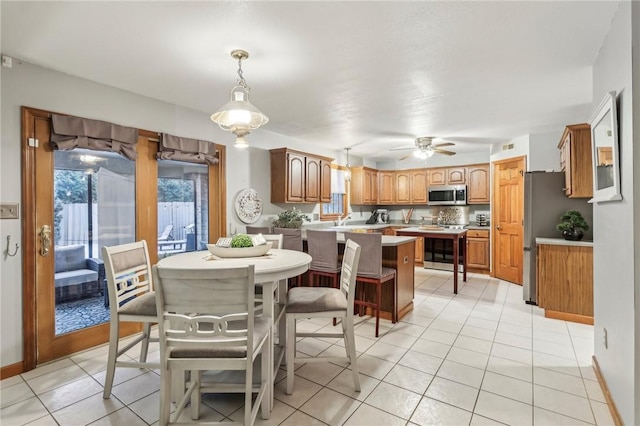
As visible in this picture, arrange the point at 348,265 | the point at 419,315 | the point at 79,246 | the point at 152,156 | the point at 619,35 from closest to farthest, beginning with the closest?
the point at 619,35
the point at 348,265
the point at 79,246
the point at 152,156
the point at 419,315

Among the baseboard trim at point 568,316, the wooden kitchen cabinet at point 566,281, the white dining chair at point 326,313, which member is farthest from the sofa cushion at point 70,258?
the baseboard trim at point 568,316

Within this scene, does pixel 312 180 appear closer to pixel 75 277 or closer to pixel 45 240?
pixel 75 277

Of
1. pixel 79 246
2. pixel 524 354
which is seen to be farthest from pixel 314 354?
pixel 79 246

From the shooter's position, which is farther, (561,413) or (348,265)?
(348,265)

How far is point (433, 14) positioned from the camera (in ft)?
6.12

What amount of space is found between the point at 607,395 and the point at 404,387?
4.23 ft

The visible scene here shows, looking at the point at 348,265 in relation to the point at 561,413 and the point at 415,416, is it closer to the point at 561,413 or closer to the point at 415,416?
the point at 415,416

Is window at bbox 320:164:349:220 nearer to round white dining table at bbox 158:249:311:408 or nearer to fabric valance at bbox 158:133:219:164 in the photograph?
fabric valance at bbox 158:133:219:164

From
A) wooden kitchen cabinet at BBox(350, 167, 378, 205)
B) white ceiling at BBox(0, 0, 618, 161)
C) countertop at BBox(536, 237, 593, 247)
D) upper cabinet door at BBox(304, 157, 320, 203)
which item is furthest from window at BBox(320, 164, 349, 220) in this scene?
countertop at BBox(536, 237, 593, 247)

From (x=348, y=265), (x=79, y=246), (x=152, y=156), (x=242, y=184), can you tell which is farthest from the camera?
(x=242, y=184)

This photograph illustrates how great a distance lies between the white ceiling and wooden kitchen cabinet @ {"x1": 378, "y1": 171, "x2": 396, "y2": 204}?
11.7 ft

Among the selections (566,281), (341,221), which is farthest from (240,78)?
(341,221)

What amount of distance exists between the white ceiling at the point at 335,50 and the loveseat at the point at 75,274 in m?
1.60

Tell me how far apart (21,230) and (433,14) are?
11.1 feet
